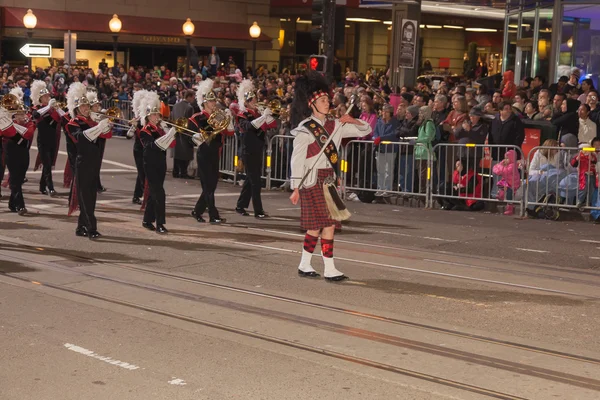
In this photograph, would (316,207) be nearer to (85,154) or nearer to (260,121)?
(85,154)

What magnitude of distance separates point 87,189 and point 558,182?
21.9 feet

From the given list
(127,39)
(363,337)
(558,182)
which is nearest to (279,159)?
(558,182)

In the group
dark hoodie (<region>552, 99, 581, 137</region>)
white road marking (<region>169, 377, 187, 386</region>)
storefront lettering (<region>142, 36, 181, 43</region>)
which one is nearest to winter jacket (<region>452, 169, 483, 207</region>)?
dark hoodie (<region>552, 99, 581, 137</region>)

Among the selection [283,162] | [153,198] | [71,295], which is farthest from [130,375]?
[283,162]

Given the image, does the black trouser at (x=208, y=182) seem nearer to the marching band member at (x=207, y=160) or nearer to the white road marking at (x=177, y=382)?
the marching band member at (x=207, y=160)

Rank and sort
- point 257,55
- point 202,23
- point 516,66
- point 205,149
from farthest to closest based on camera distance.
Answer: point 257,55
point 202,23
point 516,66
point 205,149

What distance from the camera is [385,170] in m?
16.4

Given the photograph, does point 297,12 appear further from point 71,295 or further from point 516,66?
point 71,295

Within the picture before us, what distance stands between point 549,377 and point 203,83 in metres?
8.87

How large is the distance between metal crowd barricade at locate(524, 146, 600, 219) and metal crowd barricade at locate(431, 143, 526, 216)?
0.21 m

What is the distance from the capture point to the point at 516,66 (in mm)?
26125

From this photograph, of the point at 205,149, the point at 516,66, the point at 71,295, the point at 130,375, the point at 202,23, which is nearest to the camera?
the point at 130,375

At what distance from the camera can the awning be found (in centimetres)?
3734

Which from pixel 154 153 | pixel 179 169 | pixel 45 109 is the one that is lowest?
pixel 179 169
